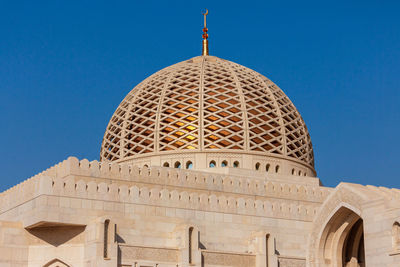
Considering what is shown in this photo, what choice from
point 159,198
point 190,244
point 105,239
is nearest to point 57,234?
point 105,239

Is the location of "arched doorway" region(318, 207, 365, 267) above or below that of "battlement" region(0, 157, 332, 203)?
below

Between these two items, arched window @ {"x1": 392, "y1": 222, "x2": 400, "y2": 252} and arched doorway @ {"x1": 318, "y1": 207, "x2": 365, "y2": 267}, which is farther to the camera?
arched doorway @ {"x1": 318, "y1": 207, "x2": 365, "y2": 267}

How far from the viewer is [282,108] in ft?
88.3

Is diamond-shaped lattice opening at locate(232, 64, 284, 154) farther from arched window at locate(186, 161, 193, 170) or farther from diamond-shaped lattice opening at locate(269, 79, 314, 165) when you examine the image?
arched window at locate(186, 161, 193, 170)

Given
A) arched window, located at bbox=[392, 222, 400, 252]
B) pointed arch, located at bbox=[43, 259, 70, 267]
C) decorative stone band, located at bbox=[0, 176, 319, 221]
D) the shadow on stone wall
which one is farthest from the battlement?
arched window, located at bbox=[392, 222, 400, 252]

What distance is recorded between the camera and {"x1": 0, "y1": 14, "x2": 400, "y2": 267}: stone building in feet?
57.6

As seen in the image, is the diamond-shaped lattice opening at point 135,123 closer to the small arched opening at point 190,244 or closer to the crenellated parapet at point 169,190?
the crenellated parapet at point 169,190

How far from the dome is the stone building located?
0.04 metres

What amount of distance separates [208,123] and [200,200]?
579 cm

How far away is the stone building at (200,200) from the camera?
57.6ft

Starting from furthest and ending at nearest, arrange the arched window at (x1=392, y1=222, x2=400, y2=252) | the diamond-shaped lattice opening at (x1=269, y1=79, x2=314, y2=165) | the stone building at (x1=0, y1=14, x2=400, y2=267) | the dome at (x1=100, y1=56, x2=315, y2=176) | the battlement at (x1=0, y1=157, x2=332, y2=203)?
the diamond-shaped lattice opening at (x1=269, y1=79, x2=314, y2=165), the dome at (x1=100, y1=56, x2=315, y2=176), the battlement at (x1=0, y1=157, x2=332, y2=203), the stone building at (x1=0, y1=14, x2=400, y2=267), the arched window at (x1=392, y1=222, x2=400, y2=252)

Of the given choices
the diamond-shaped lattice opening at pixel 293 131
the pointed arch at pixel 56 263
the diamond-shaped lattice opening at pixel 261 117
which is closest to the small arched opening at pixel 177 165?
the diamond-shaped lattice opening at pixel 261 117

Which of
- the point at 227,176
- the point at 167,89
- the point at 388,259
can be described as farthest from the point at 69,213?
the point at 167,89

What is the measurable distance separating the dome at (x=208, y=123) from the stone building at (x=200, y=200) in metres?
0.04
